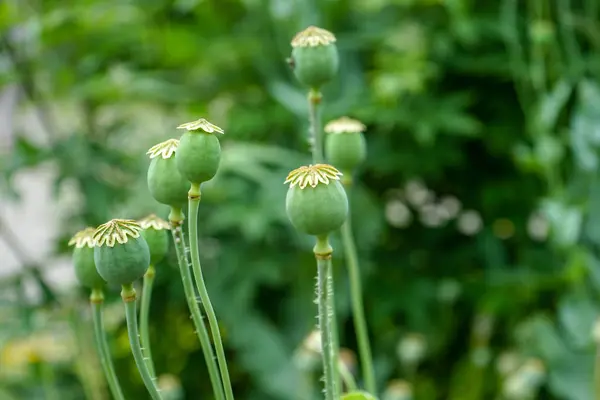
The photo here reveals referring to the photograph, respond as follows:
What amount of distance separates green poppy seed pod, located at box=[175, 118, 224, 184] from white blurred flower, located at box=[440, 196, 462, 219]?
103cm

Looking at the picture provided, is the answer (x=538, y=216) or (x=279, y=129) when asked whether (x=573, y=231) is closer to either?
(x=538, y=216)

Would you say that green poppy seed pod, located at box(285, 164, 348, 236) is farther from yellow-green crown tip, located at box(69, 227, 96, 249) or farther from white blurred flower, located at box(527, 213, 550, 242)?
white blurred flower, located at box(527, 213, 550, 242)

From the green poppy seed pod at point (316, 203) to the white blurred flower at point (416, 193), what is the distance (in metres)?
1.00

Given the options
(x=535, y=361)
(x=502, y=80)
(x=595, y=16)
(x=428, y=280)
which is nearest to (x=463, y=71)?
(x=502, y=80)

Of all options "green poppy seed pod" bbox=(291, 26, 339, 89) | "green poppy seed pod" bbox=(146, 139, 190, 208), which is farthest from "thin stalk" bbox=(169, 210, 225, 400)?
"green poppy seed pod" bbox=(291, 26, 339, 89)

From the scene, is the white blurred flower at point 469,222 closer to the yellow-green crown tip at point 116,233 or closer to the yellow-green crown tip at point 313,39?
the yellow-green crown tip at point 313,39

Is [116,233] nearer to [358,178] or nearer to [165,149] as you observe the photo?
[165,149]

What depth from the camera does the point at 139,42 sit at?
50.6 inches

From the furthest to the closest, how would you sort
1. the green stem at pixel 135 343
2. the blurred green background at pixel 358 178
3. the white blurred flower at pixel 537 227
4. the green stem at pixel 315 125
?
1. the white blurred flower at pixel 537 227
2. the blurred green background at pixel 358 178
3. the green stem at pixel 315 125
4. the green stem at pixel 135 343

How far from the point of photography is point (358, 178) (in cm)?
129

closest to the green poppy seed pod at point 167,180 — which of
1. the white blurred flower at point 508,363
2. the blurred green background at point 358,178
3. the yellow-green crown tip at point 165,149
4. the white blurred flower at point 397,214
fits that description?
the yellow-green crown tip at point 165,149

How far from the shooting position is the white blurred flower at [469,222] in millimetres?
1348

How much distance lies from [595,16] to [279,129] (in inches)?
18.7

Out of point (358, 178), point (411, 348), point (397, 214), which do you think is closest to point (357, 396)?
point (411, 348)
